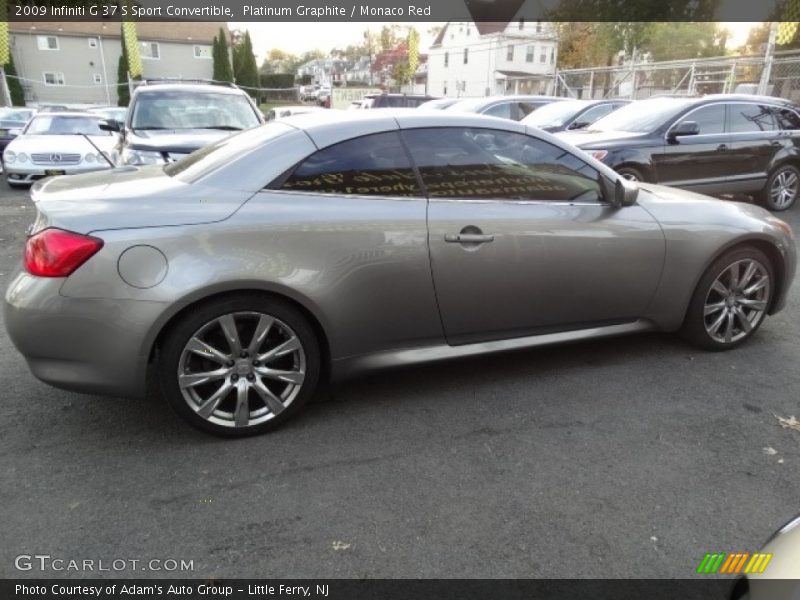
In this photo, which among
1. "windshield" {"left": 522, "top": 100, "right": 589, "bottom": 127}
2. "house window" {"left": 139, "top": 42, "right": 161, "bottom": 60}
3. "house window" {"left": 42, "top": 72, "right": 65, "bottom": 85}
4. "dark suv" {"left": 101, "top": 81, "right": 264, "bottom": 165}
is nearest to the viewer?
"dark suv" {"left": 101, "top": 81, "right": 264, "bottom": 165}

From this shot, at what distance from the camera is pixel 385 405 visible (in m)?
3.41

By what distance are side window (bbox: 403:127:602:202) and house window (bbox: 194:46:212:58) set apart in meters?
50.6

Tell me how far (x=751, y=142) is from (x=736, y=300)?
5738mm

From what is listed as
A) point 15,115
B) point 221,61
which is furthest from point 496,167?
point 221,61

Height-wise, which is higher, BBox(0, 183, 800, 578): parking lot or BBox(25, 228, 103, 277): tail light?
BBox(25, 228, 103, 277): tail light

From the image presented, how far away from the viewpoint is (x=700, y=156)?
8.18 metres

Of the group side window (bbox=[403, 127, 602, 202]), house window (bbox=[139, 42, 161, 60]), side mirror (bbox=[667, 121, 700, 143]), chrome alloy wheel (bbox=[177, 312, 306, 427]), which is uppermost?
house window (bbox=[139, 42, 161, 60])

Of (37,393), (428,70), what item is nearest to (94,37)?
(428,70)

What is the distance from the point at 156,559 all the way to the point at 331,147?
203cm

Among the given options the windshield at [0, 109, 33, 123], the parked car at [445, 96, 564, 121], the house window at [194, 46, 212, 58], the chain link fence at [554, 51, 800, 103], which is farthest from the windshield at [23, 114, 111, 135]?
the house window at [194, 46, 212, 58]

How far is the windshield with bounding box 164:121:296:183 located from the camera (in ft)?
10.5

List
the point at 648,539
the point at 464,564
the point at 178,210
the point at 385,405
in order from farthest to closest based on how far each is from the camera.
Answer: the point at 385,405 → the point at 178,210 → the point at 648,539 → the point at 464,564

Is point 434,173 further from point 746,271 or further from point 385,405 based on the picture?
point 746,271

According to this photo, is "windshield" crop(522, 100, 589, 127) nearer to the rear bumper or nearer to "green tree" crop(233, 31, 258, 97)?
the rear bumper
